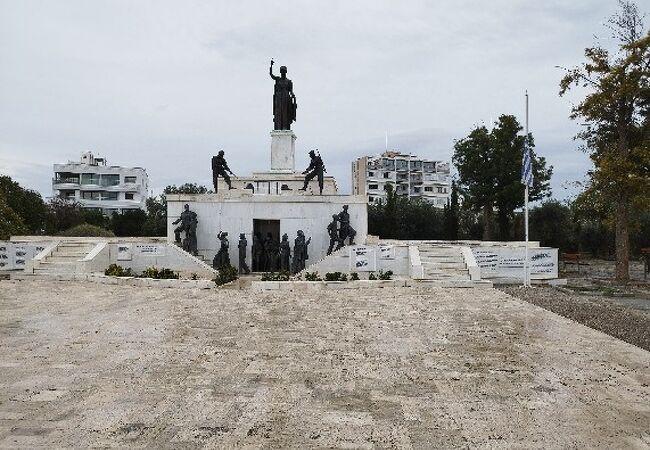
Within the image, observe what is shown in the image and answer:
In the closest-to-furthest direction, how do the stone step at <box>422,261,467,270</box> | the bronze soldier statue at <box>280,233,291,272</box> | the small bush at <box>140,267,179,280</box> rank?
1. the small bush at <box>140,267,179,280</box>
2. the stone step at <box>422,261,467,270</box>
3. the bronze soldier statue at <box>280,233,291,272</box>

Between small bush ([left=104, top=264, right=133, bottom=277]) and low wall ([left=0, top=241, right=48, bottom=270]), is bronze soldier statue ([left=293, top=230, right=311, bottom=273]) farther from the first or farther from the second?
low wall ([left=0, top=241, right=48, bottom=270])

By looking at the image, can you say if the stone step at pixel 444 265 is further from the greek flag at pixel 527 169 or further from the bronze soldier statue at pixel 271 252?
the bronze soldier statue at pixel 271 252

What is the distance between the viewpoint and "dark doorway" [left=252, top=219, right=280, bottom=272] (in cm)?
2398

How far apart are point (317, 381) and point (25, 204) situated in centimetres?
3934

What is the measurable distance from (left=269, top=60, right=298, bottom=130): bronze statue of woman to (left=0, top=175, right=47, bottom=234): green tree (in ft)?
61.3

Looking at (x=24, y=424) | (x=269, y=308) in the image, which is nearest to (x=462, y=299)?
(x=269, y=308)

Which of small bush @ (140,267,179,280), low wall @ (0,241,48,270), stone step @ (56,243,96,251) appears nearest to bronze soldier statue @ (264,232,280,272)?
small bush @ (140,267,179,280)

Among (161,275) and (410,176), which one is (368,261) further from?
(410,176)

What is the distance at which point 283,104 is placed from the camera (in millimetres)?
29656

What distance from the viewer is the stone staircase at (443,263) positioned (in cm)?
1898

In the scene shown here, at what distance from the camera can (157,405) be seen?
535cm

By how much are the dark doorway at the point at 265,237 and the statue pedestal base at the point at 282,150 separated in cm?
552

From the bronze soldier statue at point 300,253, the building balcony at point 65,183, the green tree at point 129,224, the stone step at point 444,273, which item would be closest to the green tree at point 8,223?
the green tree at point 129,224

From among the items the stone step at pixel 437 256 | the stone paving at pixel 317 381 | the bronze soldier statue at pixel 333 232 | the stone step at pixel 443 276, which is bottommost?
the stone paving at pixel 317 381
